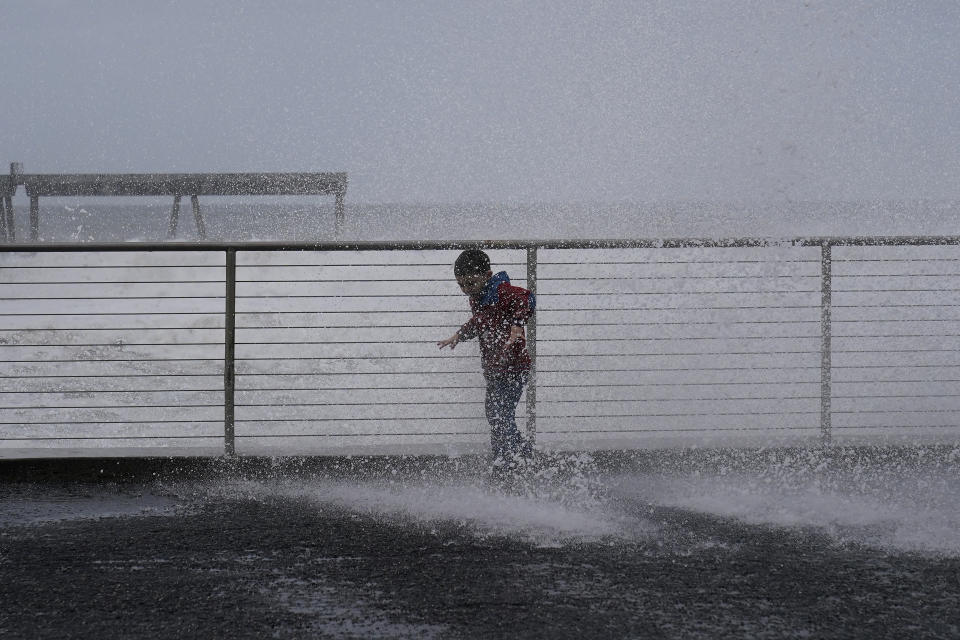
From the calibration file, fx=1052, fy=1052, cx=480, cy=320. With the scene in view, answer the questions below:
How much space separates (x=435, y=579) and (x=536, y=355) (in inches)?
91.2

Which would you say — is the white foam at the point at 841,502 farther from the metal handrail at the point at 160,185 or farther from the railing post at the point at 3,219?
the railing post at the point at 3,219

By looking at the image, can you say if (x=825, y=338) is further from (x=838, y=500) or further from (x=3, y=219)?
(x=3, y=219)

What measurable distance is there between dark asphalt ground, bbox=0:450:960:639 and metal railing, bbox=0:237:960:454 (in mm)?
827

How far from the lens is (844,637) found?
2664 mm

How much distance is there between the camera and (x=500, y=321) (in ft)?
16.1

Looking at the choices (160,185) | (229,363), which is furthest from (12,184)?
(229,363)

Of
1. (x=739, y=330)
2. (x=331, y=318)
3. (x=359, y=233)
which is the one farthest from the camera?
(x=359, y=233)

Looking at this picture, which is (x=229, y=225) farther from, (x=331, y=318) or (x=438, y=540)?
(x=438, y=540)

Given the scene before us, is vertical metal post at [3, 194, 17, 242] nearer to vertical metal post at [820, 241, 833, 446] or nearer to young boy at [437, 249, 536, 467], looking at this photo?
young boy at [437, 249, 536, 467]

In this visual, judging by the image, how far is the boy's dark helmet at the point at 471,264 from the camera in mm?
4895

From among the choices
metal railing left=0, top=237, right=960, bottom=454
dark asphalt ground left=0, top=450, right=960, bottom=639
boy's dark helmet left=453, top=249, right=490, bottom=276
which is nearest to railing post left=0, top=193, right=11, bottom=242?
metal railing left=0, top=237, right=960, bottom=454

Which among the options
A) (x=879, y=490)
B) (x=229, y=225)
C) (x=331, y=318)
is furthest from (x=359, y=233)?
(x=879, y=490)

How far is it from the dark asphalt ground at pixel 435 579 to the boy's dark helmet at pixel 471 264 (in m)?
1.18

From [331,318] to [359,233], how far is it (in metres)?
20.0
